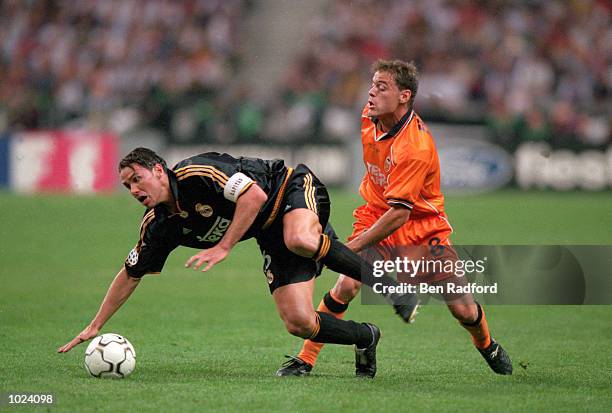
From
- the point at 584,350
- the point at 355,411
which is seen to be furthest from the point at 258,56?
the point at 355,411

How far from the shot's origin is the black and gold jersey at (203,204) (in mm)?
6055

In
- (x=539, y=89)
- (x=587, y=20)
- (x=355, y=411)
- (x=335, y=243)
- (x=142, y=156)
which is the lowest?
(x=355, y=411)

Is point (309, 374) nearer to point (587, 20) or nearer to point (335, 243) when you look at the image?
point (335, 243)

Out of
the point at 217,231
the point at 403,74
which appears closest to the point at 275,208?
the point at 217,231

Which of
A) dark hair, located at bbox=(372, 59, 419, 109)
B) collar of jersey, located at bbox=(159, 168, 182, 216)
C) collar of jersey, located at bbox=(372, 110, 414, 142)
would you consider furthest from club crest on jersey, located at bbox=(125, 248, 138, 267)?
dark hair, located at bbox=(372, 59, 419, 109)

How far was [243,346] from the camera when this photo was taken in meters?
7.62

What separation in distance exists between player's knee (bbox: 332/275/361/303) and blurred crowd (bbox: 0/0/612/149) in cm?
1345

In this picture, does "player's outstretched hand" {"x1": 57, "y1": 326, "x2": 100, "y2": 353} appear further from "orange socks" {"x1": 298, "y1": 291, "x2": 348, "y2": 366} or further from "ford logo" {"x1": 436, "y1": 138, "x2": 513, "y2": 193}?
"ford logo" {"x1": 436, "y1": 138, "x2": 513, "y2": 193}

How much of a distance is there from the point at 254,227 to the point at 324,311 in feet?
2.89

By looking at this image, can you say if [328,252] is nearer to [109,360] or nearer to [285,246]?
[285,246]

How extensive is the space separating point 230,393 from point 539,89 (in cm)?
1702

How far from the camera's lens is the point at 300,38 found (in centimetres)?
2600

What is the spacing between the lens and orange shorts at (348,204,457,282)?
21.5ft

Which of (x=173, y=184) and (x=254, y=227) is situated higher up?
(x=173, y=184)
